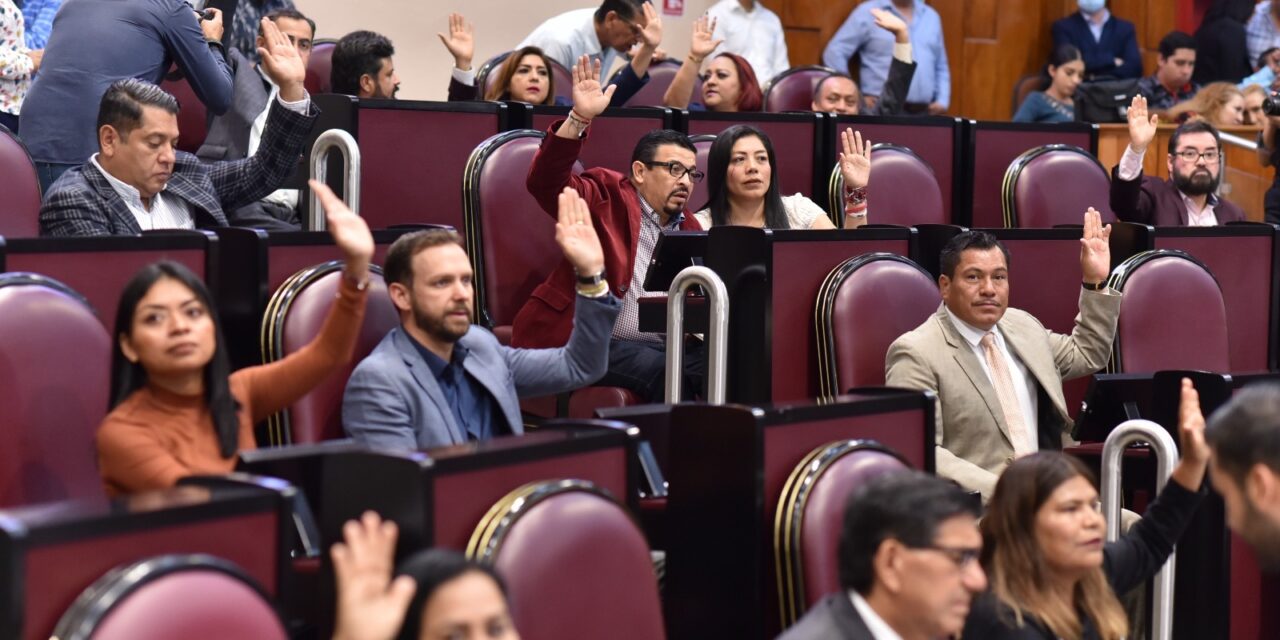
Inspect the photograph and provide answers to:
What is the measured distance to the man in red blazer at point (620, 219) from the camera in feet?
5.59

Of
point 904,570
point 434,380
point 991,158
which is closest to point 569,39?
point 991,158

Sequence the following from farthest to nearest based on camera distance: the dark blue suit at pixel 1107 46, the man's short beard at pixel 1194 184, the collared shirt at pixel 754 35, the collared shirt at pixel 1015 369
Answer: the dark blue suit at pixel 1107 46, the collared shirt at pixel 754 35, the man's short beard at pixel 1194 184, the collared shirt at pixel 1015 369

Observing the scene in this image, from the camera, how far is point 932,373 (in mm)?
1553

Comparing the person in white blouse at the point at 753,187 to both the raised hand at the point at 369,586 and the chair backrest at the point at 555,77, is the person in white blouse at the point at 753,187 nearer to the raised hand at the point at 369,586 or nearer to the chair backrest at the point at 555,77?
the chair backrest at the point at 555,77

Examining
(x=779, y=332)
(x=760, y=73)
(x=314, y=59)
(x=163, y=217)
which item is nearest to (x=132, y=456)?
(x=163, y=217)

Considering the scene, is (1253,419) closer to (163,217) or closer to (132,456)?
(132,456)

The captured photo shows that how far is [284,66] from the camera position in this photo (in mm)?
1686

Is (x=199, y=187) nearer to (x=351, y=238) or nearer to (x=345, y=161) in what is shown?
(x=345, y=161)

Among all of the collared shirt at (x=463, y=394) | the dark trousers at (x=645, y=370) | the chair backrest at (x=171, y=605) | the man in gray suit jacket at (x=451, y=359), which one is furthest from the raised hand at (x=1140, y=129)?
the chair backrest at (x=171, y=605)

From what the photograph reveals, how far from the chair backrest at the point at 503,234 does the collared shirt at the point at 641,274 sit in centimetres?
9

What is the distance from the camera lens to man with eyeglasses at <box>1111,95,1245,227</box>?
7.33 feet

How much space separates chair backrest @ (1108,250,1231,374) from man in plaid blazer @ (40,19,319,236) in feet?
2.91

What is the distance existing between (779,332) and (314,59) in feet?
4.03

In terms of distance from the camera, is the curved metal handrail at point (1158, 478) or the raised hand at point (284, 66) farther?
the raised hand at point (284, 66)
